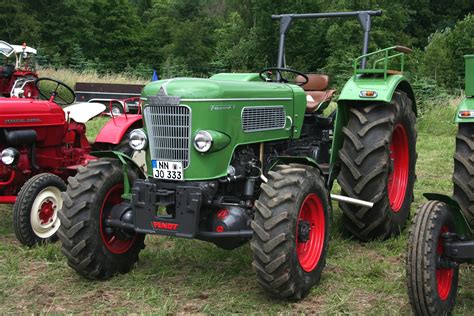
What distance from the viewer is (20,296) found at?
390 cm

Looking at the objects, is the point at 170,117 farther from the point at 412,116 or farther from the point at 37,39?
the point at 37,39

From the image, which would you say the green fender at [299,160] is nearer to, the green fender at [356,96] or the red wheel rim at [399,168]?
the green fender at [356,96]

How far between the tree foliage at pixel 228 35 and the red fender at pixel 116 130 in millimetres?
16729

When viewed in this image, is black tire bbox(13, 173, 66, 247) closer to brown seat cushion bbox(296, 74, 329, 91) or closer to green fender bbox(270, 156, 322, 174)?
green fender bbox(270, 156, 322, 174)

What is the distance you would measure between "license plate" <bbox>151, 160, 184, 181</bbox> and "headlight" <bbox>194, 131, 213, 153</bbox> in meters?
0.18

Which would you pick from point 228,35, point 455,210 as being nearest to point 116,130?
point 455,210

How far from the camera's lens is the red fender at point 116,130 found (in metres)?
5.95

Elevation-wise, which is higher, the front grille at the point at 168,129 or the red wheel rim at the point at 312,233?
the front grille at the point at 168,129

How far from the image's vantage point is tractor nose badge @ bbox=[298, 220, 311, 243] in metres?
3.83

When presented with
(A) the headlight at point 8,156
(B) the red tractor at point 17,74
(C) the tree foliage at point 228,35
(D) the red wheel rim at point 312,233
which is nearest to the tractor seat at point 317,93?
(D) the red wheel rim at point 312,233

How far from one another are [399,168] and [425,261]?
8.75 feet

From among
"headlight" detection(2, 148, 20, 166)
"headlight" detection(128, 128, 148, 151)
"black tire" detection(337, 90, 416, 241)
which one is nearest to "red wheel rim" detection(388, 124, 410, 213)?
"black tire" detection(337, 90, 416, 241)

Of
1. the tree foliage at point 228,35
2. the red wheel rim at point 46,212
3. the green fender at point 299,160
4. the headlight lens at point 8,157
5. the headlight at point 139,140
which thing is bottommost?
the red wheel rim at point 46,212

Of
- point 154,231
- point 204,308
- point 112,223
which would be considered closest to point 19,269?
point 112,223
